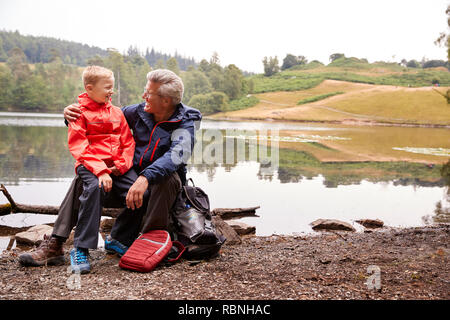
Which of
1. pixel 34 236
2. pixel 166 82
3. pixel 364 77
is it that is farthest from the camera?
pixel 364 77

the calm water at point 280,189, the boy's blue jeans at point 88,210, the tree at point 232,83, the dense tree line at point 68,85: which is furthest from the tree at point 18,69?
the boy's blue jeans at point 88,210

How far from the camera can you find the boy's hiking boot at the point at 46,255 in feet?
13.2

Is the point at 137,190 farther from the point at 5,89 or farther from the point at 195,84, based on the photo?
the point at 195,84

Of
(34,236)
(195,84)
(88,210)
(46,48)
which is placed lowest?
(34,236)

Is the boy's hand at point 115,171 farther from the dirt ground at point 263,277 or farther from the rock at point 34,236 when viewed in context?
the rock at point 34,236

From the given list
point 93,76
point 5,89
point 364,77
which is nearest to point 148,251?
point 93,76

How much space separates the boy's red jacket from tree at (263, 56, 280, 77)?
136m

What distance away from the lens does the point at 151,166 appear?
3945 mm

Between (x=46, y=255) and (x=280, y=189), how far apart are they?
28.5 ft

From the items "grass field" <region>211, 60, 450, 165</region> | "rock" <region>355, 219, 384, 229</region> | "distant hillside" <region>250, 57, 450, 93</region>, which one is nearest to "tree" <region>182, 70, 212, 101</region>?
"grass field" <region>211, 60, 450, 165</region>

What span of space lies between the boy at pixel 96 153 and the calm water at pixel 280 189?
12.8ft

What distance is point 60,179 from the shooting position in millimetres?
12219
